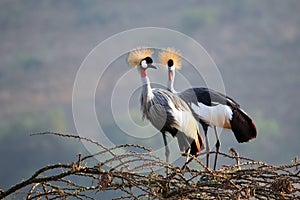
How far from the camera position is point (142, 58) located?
7910 millimetres

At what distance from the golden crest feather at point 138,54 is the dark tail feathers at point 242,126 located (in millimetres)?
1376

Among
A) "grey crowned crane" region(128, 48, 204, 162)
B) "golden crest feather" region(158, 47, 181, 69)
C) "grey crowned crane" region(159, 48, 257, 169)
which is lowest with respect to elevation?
"grey crowned crane" region(128, 48, 204, 162)

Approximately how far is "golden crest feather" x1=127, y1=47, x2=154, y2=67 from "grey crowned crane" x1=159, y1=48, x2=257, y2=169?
663mm

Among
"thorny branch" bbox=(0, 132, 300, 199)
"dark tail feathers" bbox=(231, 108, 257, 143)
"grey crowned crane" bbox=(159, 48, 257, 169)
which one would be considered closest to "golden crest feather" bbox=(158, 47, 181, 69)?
"grey crowned crane" bbox=(159, 48, 257, 169)

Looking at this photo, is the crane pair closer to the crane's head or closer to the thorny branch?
the crane's head

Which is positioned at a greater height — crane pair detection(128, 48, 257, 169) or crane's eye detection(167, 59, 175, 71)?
crane's eye detection(167, 59, 175, 71)

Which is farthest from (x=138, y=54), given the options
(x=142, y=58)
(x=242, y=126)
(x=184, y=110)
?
(x=242, y=126)

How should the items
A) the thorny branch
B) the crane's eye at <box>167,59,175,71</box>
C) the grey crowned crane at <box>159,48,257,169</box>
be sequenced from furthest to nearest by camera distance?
the crane's eye at <box>167,59,175,71</box>, the grey crowned crane at <box>159,48,257,169</box>, the thorny branch

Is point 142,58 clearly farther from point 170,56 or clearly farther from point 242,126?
point 242,126

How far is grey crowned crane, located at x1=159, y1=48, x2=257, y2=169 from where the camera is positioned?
836cm

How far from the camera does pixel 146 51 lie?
7910 mm

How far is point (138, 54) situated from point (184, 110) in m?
0.82

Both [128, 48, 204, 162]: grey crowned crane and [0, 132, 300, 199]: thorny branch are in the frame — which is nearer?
[0, 132, 300, 199]: thorny branch

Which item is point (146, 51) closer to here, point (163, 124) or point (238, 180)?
point (163, 124)
